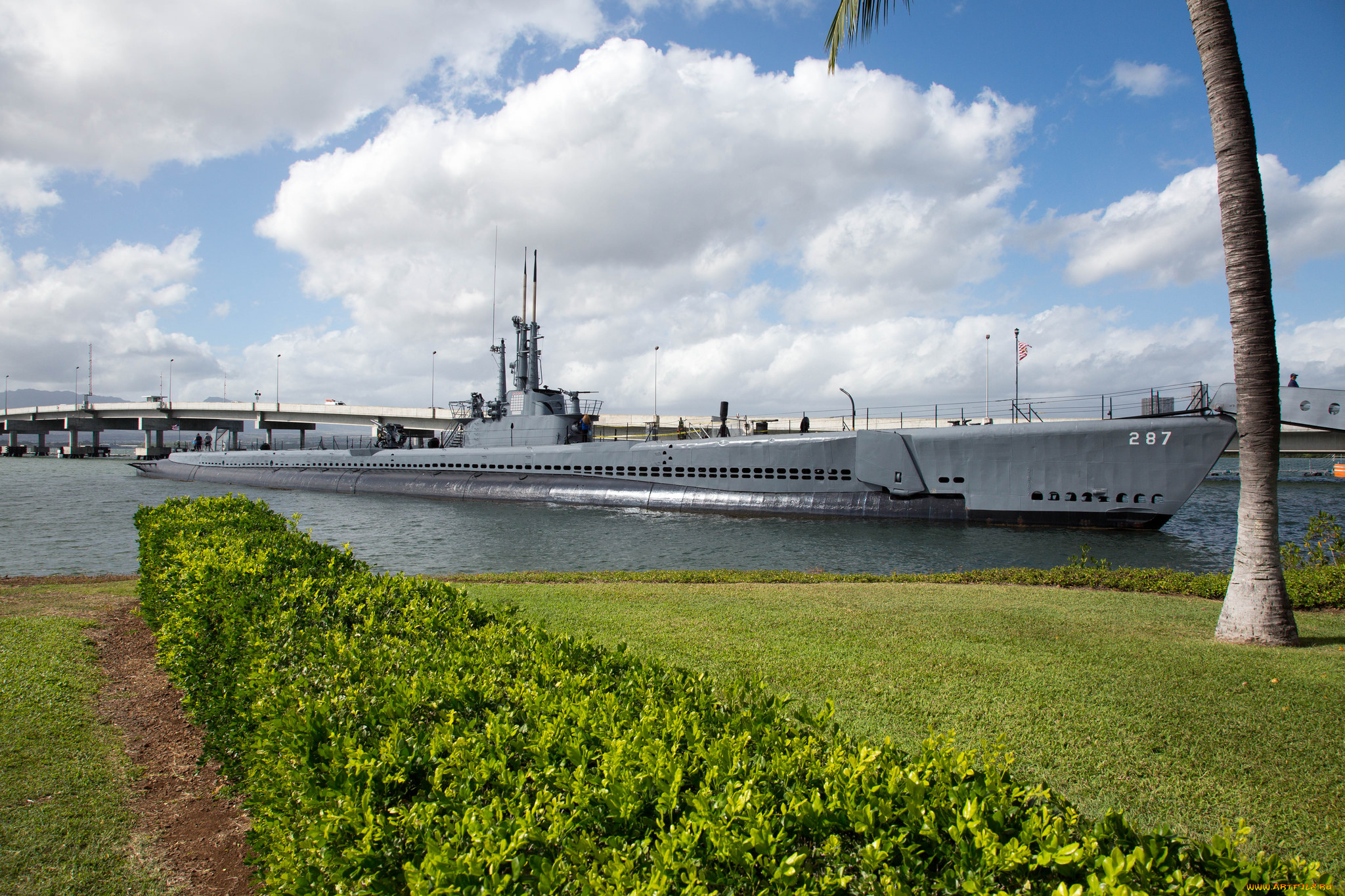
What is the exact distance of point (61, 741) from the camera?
426 centimetres

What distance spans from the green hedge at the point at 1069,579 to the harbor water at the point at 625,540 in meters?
3.07

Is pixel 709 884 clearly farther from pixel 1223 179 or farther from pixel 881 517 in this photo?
pixel 881 517

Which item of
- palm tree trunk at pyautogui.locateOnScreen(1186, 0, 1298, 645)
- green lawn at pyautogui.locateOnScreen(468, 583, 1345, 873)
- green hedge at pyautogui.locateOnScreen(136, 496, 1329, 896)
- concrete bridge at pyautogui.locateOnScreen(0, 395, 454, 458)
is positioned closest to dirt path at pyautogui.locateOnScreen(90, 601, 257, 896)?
green hedge at pyautogui.locateOnScreen(136, 496, 1329, 896)

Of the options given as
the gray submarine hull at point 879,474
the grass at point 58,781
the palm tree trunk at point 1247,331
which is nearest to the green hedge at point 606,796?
the grass at point 58,781

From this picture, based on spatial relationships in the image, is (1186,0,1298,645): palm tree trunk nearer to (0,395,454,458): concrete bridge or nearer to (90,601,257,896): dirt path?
(90,601,257,896): dirt path

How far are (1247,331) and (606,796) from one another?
7.36m

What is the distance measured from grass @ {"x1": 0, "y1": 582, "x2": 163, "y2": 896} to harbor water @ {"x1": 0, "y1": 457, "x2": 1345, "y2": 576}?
6866 mm

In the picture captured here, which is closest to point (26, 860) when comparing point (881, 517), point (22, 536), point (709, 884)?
point (709, 884)

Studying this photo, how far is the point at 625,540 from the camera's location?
18.4 m

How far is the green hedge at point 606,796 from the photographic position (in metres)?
1.74

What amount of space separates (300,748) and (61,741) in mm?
3132

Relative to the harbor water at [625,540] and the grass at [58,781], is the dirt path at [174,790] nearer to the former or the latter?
the grass at [58,781]

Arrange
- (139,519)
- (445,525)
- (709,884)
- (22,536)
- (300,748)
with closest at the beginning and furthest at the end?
(709,884) < (300,748) < (139,519) < (22,536) < (445,525)

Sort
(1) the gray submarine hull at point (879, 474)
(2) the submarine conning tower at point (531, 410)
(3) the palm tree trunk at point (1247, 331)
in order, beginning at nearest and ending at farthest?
(3) the palm tree trunk at point (1247, 331) < (1) the gray submarine hull at point (879, 474) < (2) the submarine conning tower at point (531, 410)
